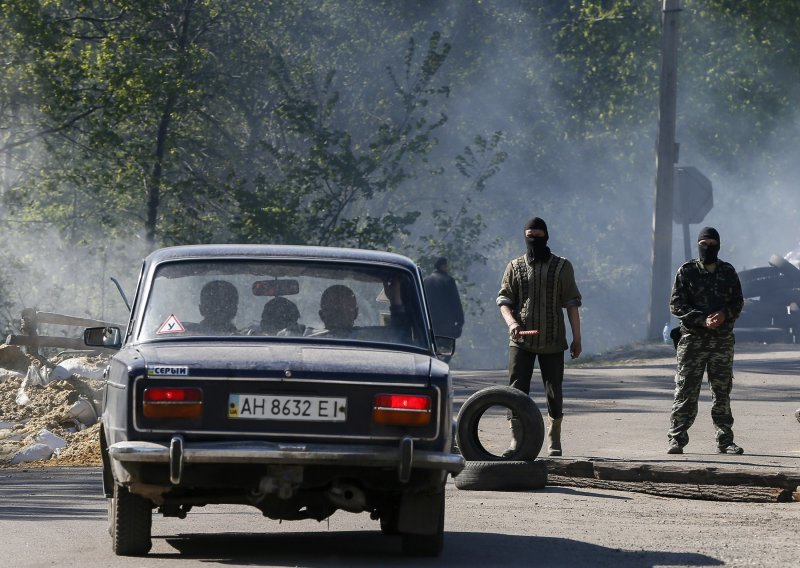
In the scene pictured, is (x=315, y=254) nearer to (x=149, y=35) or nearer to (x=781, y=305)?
(x=149, y=35)

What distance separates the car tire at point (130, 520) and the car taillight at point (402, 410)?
50.2 inches

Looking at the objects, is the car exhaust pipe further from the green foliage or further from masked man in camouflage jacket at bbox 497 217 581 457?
the green foliage

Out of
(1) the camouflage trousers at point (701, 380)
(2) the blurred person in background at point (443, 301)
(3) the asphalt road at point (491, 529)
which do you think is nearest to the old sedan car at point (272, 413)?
(3) the asphalt road at point (491, 529)

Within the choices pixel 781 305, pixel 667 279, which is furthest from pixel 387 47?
pixel 667 279

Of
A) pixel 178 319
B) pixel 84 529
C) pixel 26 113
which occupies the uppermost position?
pixel 26 113

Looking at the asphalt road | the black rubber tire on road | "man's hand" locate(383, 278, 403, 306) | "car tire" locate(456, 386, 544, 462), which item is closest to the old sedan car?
"man's hand" locate(383, 278, 403, 306)

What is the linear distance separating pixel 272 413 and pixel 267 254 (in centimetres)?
131

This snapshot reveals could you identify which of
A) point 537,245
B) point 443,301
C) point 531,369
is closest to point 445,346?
point 537,245

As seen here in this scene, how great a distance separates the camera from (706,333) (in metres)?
12.9

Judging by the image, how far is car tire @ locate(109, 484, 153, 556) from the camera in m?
8.01

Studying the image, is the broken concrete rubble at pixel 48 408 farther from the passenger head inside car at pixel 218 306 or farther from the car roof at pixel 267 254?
the passenger head inside car at pixel 218 306

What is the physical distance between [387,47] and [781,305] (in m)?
23.8

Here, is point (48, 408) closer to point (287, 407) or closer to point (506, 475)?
point (506, 475)

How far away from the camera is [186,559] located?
8016 millimetres
